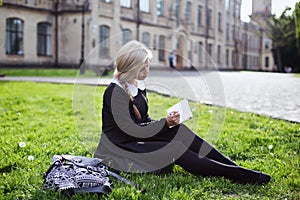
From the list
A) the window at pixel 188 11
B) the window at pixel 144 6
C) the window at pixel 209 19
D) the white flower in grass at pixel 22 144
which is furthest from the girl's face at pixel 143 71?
the window at pixel 209 19

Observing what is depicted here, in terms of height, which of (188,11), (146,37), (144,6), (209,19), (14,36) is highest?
(188,11)

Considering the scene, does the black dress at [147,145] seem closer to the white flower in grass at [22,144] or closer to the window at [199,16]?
the white flower in grass at [22,144]

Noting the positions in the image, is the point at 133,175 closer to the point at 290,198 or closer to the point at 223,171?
the point at 223,171

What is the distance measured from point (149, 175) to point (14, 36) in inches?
878

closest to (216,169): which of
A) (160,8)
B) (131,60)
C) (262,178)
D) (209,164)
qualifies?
(209,164)

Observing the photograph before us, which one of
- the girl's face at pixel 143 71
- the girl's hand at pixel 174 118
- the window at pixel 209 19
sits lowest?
the girl's hand at pixel 174 118

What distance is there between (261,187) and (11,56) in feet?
72.7

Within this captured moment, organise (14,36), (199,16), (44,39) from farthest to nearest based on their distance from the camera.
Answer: (199,16), (44,39), (14,36)

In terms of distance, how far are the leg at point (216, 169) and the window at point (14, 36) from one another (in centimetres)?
2178

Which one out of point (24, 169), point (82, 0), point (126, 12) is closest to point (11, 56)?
point (82, 0)

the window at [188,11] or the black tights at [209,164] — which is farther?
the window at [188,11]

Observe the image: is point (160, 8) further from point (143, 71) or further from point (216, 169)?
point (216, 169)

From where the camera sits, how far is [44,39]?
2552cm

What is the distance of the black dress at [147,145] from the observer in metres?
3.10
